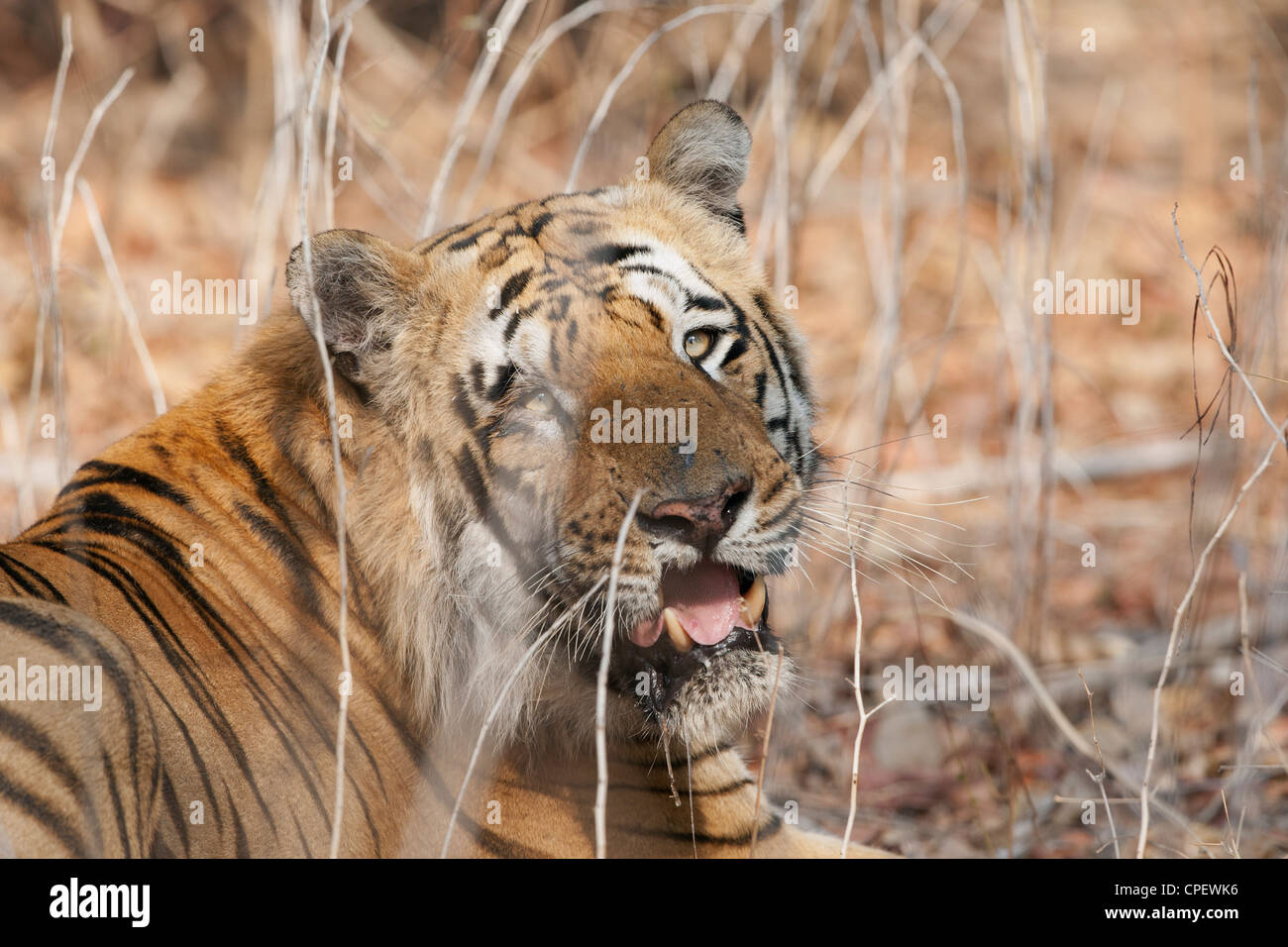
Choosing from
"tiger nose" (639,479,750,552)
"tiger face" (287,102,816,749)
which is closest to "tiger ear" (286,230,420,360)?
"tiger face" (287,102,816,749)

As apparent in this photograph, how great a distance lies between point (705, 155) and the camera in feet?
8.67

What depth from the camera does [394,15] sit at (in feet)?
24.0

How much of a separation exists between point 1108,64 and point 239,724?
7.84 meters

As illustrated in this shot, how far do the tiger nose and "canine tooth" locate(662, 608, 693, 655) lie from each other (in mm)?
136

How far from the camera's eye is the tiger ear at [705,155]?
2605 mm

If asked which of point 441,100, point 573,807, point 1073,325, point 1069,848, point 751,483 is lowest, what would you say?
point 1069,848

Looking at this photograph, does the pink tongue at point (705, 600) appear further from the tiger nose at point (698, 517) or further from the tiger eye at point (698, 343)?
the tiger eye at point (698, 343)

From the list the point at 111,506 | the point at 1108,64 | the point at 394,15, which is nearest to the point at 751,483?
the point at 111,506
